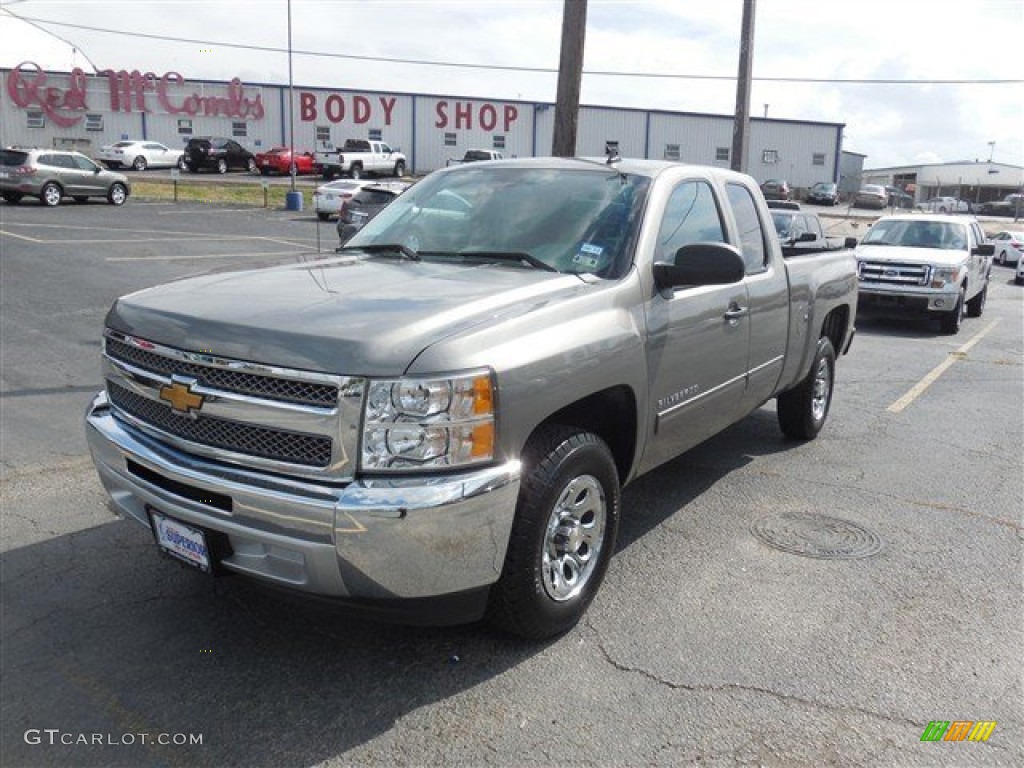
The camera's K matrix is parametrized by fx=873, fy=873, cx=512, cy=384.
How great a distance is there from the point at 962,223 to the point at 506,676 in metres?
14.8

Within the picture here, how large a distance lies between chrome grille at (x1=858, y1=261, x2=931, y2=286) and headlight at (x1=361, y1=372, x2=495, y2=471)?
38.5ft

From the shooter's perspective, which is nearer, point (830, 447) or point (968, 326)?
point (830, 447)

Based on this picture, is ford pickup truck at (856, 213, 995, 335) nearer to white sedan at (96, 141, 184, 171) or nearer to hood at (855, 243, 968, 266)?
hood at (855, 243, 968, 266)

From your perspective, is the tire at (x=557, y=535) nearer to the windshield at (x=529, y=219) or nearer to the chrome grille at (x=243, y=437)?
the chrome grille at (x=243, y=437)

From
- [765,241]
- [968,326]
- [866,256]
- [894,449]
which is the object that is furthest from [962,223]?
[765,241]

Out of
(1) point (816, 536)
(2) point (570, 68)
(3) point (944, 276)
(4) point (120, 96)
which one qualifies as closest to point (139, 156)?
(4) point (120, 96)

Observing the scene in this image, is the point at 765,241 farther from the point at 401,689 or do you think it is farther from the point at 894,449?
the point at 401,689

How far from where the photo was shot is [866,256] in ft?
45.2

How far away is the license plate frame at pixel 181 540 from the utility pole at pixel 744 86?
646 inches

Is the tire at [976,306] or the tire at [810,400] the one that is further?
the tire at [976,306]

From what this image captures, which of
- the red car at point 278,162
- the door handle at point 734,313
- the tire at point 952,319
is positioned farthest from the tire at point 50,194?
the door handle at point 734,313

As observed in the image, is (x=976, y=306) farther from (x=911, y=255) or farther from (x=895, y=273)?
(x=895, y=273)

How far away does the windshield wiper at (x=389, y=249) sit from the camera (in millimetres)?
4312

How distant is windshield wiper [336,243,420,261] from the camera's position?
4.31m
